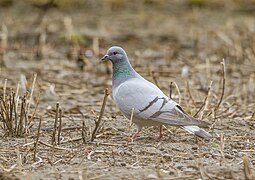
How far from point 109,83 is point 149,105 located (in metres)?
3.26

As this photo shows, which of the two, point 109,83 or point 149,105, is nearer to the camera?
point 149,105

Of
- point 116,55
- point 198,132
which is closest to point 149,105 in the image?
point 198,132

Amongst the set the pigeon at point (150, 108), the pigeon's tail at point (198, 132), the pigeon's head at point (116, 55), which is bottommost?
the pigeon's tail at point (198, 132)

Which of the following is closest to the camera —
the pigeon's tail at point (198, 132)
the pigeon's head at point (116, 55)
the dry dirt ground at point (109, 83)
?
the dry dirt ground at point (109, 83)

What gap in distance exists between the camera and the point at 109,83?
337 inches

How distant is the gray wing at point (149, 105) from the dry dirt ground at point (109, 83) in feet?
0.59

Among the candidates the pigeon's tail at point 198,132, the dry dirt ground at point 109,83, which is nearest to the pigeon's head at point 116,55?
the dry dirt ground at point 109,83

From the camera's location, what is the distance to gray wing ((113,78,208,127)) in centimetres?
525

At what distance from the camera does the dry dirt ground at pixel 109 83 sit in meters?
4.81

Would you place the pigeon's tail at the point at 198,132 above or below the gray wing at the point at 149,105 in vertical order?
below

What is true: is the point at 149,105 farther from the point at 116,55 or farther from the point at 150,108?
the point at 116,55

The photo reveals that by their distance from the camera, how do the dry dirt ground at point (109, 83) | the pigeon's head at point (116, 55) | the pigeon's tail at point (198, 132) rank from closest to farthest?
the dry dirt ground at point (109, 83) < the pigeon's tail at point (198, 132) < the pigeon's head at point (116, 55)

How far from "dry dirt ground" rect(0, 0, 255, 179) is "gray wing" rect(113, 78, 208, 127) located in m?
0.18

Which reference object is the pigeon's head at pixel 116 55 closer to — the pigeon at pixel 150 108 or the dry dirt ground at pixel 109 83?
the pigeon at pixel 150 108
